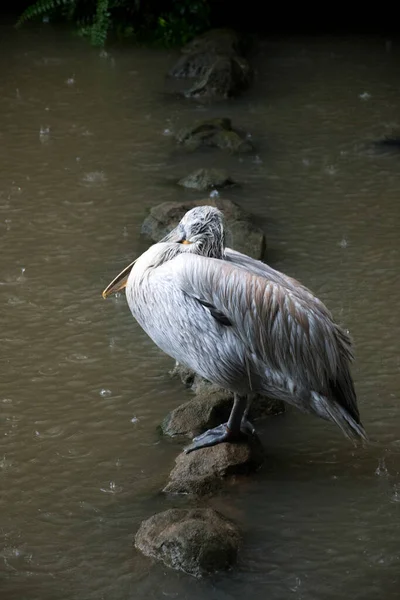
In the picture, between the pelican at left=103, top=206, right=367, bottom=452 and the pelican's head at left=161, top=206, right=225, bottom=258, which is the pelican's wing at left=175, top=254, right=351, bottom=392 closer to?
the pelican at left=103, top=206, right=367, bottom=452

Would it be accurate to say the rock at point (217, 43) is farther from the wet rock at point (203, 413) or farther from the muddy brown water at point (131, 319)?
the wet rock at point (203, 413)

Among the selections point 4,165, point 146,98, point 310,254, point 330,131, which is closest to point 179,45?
point 146,98

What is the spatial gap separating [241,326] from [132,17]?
22.3 ft

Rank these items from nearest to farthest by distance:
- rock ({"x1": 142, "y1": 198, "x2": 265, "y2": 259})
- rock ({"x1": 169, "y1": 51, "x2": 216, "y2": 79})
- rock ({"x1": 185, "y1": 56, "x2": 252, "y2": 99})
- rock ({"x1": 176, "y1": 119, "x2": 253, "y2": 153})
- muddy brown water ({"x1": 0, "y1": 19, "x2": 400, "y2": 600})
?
muddy brown water ({"x1": 0, "y1": 19, "x2": 400, "y2": 600}) → rock ({"x1": 142, "y1": 198, "x2": 265, "y2": 259}) → rock ({"x1": 176, "y1": 119, "x2": 253, "y2": 153}) → rock ({"x1": 185, "y1": 56, "x2": 252, "y2": 99}) → rock ({"x1": 169, "y1": 51, "x2": 216, "y2": 79})

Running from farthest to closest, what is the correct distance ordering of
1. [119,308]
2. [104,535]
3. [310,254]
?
[310,254] < [119,308] < [104,535]

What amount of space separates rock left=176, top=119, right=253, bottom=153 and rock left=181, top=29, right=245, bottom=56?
→ 1416 mm

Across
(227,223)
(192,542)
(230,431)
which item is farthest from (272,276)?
(227,223)

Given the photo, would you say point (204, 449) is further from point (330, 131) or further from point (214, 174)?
point (330, 131)

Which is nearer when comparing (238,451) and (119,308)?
(238,451)

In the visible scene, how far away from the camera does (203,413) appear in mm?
4484

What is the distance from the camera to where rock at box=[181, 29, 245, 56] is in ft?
29.3

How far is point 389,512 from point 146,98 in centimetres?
521

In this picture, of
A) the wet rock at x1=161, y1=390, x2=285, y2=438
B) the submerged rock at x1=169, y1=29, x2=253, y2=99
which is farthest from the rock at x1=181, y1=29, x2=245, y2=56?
the wet rock at x1=161, y1=390, x2=285, y2=438

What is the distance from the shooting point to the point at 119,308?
5578mm
